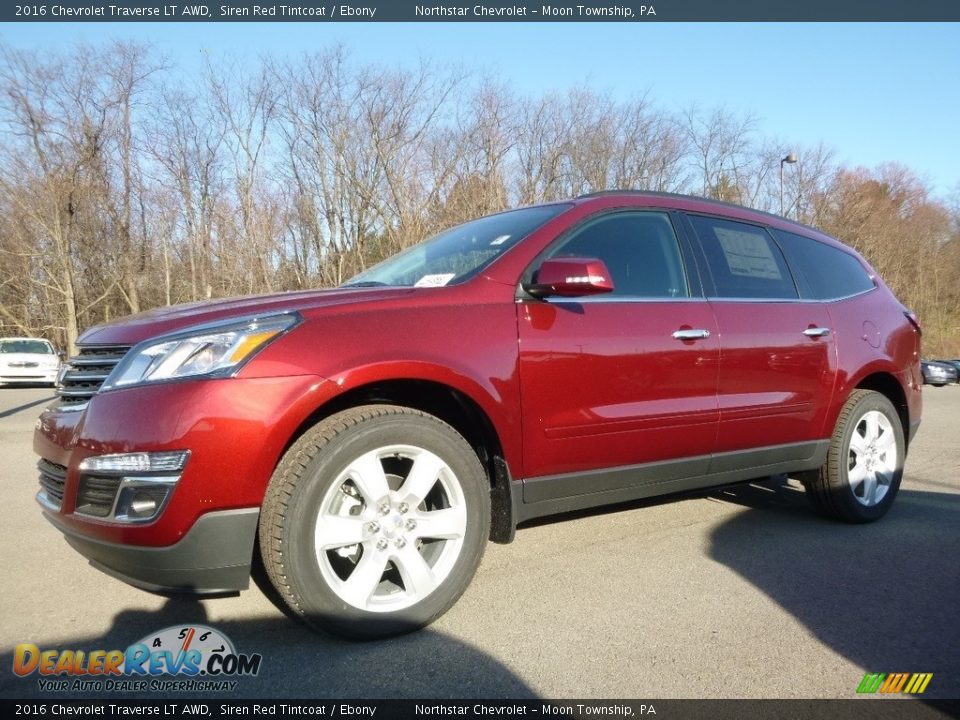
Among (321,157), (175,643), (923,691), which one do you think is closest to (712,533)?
(923,691)

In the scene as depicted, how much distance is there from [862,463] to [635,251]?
2.15 meters

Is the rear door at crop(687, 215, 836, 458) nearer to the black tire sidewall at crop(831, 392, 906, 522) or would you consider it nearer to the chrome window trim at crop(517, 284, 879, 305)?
the chrome window trim at crop(517, 284, 879, 305)

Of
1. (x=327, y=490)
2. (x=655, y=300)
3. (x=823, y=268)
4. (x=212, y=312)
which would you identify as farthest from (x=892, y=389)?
(x=212, y=312)

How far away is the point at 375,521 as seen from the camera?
8.20 feet

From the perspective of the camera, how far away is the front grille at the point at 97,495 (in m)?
2.26

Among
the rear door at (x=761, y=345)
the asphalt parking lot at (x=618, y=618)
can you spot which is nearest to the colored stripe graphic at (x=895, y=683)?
the asphalt parking lot at (x=618, y=618)

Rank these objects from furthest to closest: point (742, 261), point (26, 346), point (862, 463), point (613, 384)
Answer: point (26, 346) → point (862, 463) → point (742, 261) → point (613, 384)

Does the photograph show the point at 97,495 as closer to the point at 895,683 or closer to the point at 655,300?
the point at 655,300

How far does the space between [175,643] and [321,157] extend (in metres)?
20.5

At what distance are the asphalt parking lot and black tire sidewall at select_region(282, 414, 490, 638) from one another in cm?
10

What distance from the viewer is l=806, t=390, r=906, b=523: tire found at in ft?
13.2

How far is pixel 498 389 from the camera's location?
8.99ft

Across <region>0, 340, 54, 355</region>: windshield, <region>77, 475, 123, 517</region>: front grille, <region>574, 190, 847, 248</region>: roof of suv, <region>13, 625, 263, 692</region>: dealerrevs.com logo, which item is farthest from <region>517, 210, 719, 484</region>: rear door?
<region>0, 340, 54, 355</region>: windshield

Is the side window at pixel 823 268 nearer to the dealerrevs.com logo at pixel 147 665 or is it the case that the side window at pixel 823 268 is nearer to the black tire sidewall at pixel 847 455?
the black tire sidewall at pixel 847 455
